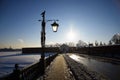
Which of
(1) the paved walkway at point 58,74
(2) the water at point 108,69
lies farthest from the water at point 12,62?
(2) the water at point 108,69

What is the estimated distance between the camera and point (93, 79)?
11688 mm

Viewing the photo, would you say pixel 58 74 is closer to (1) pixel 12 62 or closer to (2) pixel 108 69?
(2) pixel 108 69

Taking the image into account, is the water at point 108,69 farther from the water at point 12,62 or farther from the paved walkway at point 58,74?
the water at point 12,62

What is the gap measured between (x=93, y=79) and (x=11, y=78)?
271 inches

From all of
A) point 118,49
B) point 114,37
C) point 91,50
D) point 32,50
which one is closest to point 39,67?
point 118,49

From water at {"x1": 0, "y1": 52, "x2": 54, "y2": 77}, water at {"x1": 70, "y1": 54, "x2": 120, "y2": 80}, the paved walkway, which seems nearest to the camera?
the paved walkway

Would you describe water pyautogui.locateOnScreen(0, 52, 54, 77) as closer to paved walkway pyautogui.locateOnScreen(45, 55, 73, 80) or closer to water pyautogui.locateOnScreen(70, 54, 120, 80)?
paved walkway pyautogui.locateOnScreen(45, 55, 73, 80)

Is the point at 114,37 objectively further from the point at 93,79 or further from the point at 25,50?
the point at 93,79

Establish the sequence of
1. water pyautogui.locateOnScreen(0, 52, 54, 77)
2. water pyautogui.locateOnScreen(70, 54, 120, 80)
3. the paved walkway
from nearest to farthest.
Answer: the paved walkway, water pyautogui.locateOnScreen(70, 54, 120, 80), water pyautogui.locateOnScreen(0, 52, 54, 77)

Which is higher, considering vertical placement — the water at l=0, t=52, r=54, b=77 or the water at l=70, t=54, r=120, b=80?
the water at l=70, t=54, r=120, b=80

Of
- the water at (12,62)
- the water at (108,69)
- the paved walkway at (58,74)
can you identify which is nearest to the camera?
the paved walkway at (58,74)

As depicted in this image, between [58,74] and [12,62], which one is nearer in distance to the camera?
[58,74]

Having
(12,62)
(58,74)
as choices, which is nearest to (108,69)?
(58,74)

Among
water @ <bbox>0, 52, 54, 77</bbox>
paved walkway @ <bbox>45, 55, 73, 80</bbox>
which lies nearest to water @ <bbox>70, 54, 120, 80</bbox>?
paved walkway @ <bbox>45, 55, 73, 80</bbox>
